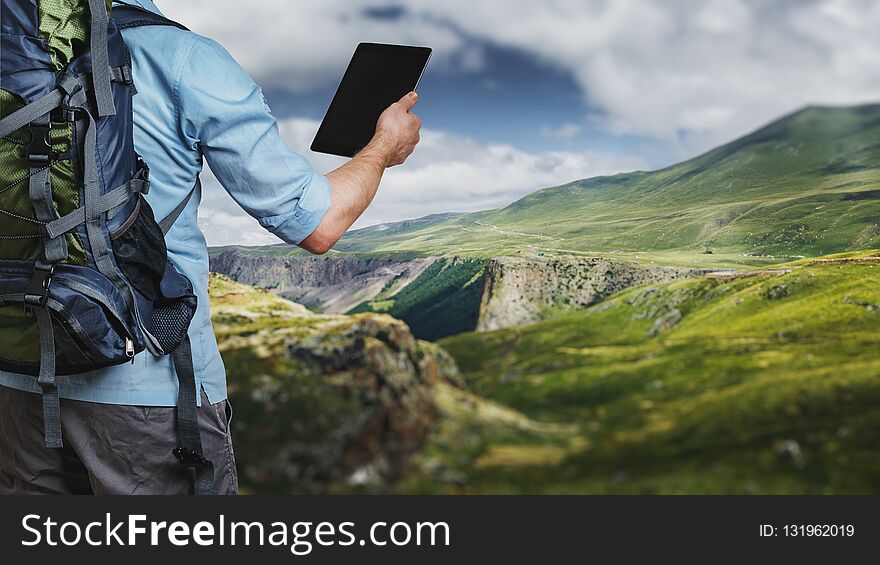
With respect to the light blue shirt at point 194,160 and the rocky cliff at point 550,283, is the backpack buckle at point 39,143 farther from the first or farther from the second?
the rocky cliff at point 550,283

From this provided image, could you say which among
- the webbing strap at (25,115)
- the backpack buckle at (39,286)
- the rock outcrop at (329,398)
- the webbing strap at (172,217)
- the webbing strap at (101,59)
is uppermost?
the webbing strap at (101,59)

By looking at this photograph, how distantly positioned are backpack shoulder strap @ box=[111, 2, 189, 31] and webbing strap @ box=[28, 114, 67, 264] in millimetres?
261

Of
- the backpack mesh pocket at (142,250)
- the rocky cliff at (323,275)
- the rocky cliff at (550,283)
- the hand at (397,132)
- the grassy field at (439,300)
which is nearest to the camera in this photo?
the backpack mesh pocket at (142,250)

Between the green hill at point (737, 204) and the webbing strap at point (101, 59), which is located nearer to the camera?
the webbing strap at point (101, 59)

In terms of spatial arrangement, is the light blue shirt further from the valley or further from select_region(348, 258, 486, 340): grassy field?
select_region(348, 258, 486, 340): grassy field

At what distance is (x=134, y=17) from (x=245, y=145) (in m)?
0.34

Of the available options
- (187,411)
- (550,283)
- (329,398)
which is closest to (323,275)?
(329,398)

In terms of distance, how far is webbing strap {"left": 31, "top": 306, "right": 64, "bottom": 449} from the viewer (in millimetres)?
1521

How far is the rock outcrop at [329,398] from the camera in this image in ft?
7.77

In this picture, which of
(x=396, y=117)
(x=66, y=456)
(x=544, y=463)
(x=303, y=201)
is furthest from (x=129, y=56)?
(x=544, y=463)

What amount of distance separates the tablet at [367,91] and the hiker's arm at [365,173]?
9 cm

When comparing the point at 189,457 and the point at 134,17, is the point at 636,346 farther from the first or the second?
the point at 134,17

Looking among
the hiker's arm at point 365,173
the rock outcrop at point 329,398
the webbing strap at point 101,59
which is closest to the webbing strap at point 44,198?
the webbing strap at point 101,59

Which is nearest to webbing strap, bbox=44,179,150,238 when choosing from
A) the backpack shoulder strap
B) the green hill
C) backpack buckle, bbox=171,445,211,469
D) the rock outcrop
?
the backpack shoulder strap
